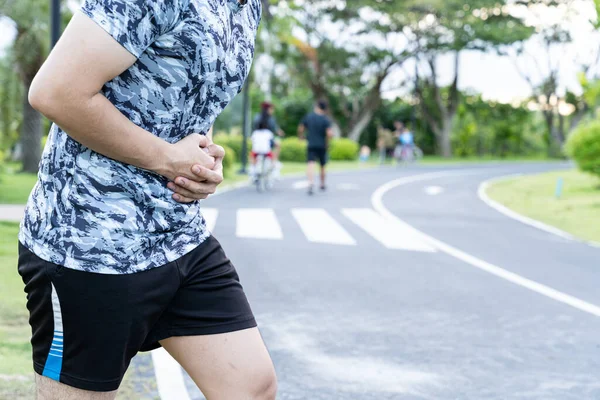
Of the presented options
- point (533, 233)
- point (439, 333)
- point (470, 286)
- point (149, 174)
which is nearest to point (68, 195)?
point (149, 174)

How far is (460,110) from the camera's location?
5088cm

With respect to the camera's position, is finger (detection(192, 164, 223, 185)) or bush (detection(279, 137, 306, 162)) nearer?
finger (detection(192, 164, 223, 185))

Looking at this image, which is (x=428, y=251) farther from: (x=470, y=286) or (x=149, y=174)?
(x=149, y=174)

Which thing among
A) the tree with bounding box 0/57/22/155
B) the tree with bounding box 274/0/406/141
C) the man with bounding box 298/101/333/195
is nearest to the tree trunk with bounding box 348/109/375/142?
the tree with bounding box 274/0/406/141

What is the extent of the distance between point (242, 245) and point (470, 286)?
3.12m

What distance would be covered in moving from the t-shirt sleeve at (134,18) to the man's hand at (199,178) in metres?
0.28

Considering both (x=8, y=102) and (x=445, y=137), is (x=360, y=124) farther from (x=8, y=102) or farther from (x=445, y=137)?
(x=8, y=102)

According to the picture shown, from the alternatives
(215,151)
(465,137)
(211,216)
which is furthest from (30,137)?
(465,137)

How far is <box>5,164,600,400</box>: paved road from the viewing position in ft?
14.7

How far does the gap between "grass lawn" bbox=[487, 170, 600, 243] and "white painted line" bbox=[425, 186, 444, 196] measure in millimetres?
1162

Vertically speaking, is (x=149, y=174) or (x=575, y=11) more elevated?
(x=575, y=11)

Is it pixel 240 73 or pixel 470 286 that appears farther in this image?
pixel 470 286

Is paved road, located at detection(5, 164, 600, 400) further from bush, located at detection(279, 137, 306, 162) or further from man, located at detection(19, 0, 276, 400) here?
bush, located at detection(279, 137, 306, 162)

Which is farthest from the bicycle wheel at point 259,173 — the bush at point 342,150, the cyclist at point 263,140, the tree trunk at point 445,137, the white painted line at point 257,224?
the tree trunk at point 445,137
